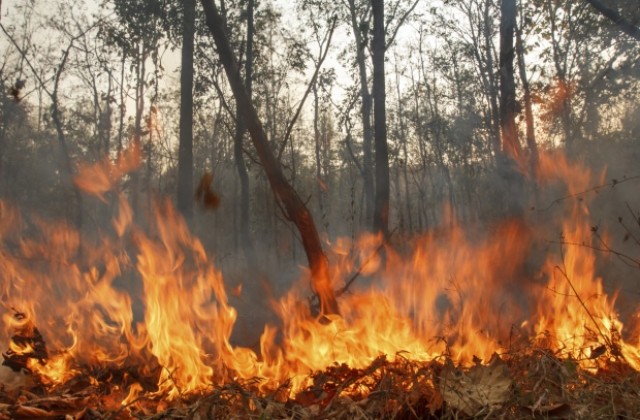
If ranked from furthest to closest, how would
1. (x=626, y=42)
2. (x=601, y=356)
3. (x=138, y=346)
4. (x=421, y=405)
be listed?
(x=626, y=42) < (x=138, y=346) < (x=601, y=356) < (x=421, y=405)

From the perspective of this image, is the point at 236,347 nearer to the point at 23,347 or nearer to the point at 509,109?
the point at 23,347

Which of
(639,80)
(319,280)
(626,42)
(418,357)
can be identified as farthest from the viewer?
(639,80)

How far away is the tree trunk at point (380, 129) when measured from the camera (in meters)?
12.1

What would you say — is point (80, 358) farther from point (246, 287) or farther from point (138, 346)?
point (246, 287)

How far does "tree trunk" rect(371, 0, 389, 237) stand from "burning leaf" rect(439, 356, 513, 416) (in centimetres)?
886

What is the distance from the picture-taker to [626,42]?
12.9 metres

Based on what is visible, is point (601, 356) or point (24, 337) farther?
point (24, 337)

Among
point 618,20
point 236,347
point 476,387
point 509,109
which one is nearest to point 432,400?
point 476,387

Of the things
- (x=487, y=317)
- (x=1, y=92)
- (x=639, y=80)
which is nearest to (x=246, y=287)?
(x=487, y=317)

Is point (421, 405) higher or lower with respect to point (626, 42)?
lower

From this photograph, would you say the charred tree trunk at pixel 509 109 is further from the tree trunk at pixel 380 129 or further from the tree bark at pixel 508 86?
the tree trunk at pixel 380 129

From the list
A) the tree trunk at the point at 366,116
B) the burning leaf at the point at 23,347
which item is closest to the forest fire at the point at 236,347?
the burning leaf at the point at 23,347

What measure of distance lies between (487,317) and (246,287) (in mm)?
7115

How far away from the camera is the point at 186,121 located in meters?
13.5
